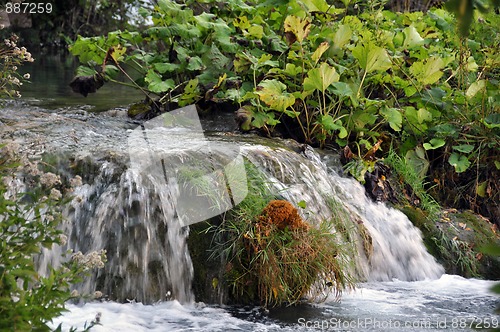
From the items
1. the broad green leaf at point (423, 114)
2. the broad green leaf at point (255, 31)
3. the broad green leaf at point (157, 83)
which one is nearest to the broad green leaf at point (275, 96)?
the broad green leaf at point (255, 31)

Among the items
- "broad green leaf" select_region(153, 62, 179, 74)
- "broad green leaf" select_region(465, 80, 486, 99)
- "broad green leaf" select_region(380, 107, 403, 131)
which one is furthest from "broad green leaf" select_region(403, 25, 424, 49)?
"broad green leaf" select_region(153, 62, 179, 74)

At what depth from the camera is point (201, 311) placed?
400 centimetres

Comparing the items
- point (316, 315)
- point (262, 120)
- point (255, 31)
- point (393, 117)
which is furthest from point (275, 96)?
point (316, 315)

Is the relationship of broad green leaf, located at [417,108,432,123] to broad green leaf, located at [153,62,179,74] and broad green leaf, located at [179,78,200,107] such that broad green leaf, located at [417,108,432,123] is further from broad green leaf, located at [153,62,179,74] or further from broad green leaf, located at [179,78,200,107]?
broad green leaf, located at [153,62,179,74]

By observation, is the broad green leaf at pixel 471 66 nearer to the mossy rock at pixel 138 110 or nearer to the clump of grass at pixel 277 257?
the clump of grass at pixel 277 257

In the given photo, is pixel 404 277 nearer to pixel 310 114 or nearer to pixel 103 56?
pixel 310 114

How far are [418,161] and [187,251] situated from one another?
8.52ft

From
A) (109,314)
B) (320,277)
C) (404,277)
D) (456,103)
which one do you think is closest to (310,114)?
(456,103)

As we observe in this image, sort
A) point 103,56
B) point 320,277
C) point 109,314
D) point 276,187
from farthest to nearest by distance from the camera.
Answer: point 103,56 → point 276,187 → point 320,277 → point 109,314

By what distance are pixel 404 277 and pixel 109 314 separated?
2168 mm

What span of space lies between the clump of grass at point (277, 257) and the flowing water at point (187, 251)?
103mm

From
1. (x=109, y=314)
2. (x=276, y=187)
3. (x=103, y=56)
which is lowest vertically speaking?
(x=109, y=314)

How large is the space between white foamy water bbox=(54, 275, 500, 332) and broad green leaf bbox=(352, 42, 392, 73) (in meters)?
2.04

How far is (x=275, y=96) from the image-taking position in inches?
217
